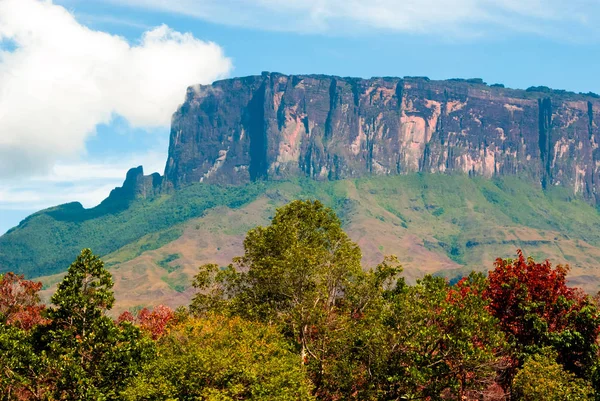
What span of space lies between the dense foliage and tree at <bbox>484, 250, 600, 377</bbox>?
0.11 metres

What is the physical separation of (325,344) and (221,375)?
12634 mm

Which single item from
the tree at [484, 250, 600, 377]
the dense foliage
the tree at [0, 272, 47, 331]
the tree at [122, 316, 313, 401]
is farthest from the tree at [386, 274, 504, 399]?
the tree at [0, 272, 47, 331]

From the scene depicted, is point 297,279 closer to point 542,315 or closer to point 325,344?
point 325,344

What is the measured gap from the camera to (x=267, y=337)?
2435 inches

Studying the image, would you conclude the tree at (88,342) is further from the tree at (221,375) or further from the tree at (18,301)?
the tree at (18,301)

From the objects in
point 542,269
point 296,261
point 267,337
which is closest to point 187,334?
point 267,337

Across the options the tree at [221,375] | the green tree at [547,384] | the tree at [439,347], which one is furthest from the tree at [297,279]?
the green tree at [547,384]

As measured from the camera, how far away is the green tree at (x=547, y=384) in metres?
54.3

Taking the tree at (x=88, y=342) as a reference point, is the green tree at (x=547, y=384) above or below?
below

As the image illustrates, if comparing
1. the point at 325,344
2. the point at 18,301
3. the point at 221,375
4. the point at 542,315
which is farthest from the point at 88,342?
the point at 542,315

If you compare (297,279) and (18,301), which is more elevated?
(297,279)

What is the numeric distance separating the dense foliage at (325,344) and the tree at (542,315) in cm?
11

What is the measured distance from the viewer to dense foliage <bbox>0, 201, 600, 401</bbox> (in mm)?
54469

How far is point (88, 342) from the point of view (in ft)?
188
